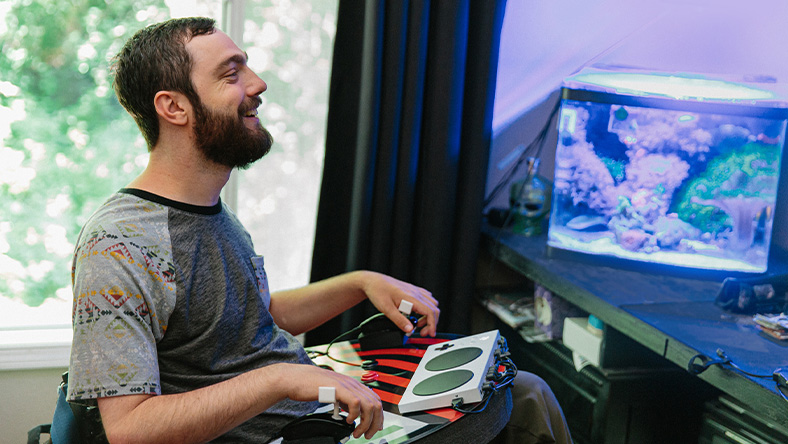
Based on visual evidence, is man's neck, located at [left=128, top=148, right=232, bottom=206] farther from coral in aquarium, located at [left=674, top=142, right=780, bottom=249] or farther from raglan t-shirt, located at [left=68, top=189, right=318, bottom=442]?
coral in aquarium, located at [left=674, top=142, right=780, bottom=249]

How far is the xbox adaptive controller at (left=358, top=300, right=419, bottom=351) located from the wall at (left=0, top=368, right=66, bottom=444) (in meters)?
1.11

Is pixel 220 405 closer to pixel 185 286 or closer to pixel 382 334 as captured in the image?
pixel 185 286

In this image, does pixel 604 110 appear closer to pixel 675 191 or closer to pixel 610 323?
pixel 675 191

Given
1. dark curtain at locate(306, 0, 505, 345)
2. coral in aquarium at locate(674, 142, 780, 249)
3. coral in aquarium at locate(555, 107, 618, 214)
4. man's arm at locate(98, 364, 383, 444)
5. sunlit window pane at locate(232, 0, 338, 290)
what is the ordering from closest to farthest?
man's arm at locate(98, 364, 383, 444) → coral in aquarium at locate(674, 142, 780, 249) → coral in aquarium at locate(555, 107, 618, 214) → dark curtain at locate(306, 0, 505, 345) → sunlit window pane at locate(232, 0, 338, 290)

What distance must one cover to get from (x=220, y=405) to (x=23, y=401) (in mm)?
1330

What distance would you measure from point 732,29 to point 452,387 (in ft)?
4.91

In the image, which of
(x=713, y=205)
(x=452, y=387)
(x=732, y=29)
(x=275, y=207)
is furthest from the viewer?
(x=275, y=207)

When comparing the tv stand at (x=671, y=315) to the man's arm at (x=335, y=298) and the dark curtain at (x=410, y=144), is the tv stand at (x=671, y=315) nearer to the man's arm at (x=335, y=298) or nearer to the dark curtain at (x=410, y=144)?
the dark curtain at (x=410, y=144)

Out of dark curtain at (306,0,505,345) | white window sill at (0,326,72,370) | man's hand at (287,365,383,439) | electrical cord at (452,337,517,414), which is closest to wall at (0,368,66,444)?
white window sill at (0,326,72,370)

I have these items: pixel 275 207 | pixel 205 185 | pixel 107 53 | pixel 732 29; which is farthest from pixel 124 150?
pixel 732 29

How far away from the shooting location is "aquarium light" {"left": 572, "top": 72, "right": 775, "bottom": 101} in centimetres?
158

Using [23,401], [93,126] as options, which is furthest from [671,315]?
[23,401]

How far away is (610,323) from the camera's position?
1486mm

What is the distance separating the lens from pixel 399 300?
1394 mm
